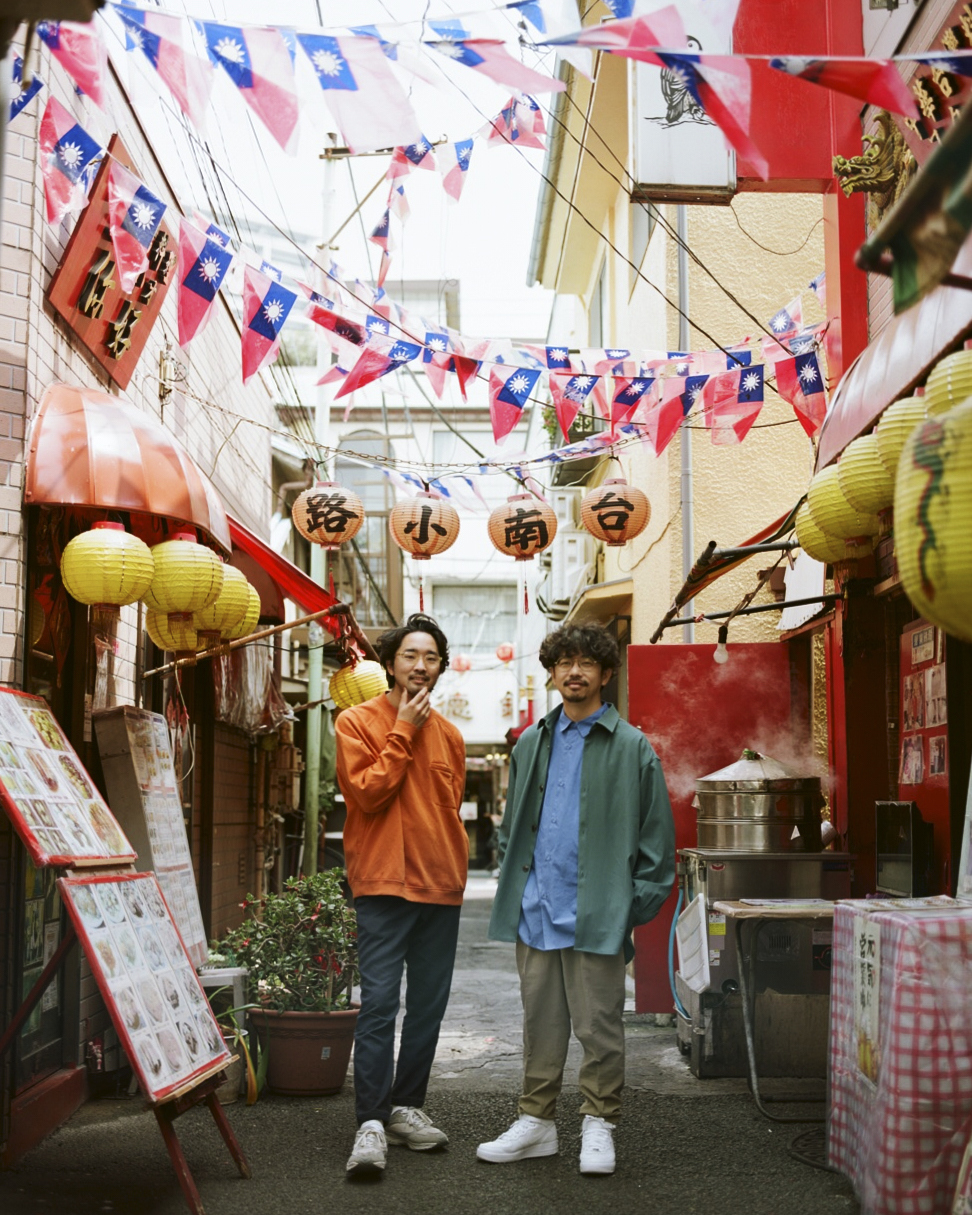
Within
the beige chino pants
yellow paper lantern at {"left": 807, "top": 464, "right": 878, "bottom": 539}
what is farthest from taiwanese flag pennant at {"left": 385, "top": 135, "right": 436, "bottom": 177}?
the beige chino pants

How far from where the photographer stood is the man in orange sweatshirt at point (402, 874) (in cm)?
541

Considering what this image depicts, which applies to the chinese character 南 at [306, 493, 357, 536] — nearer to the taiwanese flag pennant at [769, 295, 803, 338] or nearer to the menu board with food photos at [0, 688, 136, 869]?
the taiwanese flag pennant at [769, 295, 803, 338]

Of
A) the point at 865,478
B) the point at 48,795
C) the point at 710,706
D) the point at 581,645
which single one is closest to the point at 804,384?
the point at 710,706

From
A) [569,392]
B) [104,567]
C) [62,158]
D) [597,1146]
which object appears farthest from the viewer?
[569,392]

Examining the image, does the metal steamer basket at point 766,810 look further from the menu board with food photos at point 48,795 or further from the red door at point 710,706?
the menu board with food photos at point 48,795

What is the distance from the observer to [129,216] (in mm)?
6582

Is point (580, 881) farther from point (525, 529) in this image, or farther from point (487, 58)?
point (525, 529)

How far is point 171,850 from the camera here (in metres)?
7.15

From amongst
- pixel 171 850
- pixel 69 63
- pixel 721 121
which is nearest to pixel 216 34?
pixel 69 63

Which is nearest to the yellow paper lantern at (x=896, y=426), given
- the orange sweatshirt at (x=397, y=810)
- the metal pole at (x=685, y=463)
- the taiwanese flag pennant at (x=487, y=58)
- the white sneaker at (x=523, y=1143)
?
the taiwanese flag pennant at (x=487, y=58)

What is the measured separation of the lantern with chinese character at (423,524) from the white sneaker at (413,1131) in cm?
583

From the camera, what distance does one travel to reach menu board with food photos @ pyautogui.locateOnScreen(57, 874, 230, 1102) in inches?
175

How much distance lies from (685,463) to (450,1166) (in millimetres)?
7831

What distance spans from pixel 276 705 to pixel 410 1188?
8471 mm
